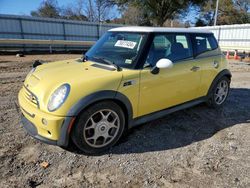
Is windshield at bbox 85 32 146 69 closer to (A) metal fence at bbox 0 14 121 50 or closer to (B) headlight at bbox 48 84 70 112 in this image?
(B) headlight at bbox 48 84 70 112

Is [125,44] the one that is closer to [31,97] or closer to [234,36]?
[31,97]

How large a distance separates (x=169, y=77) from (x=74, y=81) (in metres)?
1.58

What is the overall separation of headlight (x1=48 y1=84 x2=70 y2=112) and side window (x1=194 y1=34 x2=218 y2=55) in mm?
2678

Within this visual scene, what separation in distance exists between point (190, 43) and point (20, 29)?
15944 millimetres

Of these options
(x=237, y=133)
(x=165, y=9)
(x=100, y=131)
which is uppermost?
(x=165, y=9)

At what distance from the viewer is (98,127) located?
3.31 meters

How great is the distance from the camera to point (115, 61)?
3.68 metres

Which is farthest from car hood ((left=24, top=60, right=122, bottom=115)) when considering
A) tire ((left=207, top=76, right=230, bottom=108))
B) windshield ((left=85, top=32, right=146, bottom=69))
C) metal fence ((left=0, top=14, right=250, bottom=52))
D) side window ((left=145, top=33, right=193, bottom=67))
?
metal fence ((left=0, top=14, right=250, bottom=52))

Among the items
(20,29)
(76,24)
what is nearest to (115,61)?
(20,29)

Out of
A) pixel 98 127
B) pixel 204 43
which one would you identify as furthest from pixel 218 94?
pixel 98 127

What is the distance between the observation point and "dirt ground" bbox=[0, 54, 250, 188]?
2836 mm

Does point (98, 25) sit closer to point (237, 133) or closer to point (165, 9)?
point (165, 9)

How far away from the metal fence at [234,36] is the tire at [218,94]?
10992mm

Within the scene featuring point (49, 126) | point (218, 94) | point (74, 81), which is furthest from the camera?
point (218, 94)
